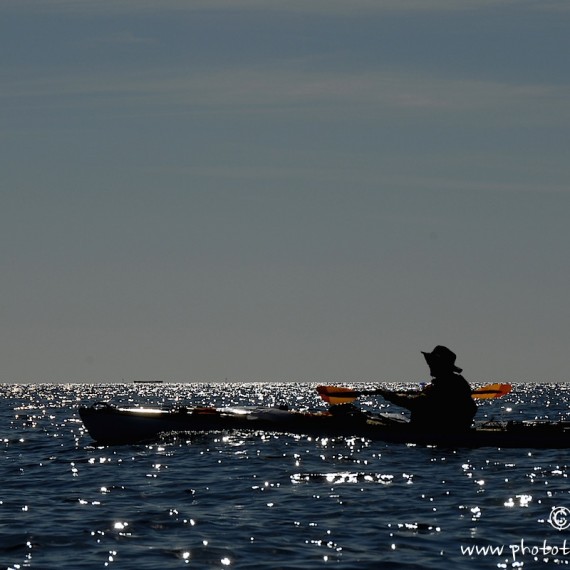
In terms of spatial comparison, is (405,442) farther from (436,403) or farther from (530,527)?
(530,527)

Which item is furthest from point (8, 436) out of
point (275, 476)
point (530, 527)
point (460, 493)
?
point (530, 527)

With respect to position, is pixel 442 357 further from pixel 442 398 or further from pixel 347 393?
pixel 347 393

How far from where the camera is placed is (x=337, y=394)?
3378 cm

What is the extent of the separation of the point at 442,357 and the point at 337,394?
530cm

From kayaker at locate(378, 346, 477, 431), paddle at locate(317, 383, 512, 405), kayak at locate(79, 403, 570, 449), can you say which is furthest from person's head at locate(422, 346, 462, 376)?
Result: paddle at locate(317, 383, 512, 405)

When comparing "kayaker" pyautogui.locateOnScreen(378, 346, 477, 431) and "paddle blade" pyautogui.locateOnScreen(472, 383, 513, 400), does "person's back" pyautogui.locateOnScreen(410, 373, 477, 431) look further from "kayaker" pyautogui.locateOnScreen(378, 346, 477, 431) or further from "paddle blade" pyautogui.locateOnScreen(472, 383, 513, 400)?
"paddle blade" pyautogui.locateOnScreen(472, 383, 513, 400)

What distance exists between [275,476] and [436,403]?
8390mm

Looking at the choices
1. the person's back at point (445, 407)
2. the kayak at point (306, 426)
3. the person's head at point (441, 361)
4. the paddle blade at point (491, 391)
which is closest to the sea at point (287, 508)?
the kayak at point (306, 426)

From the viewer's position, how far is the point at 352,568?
13.8 metres

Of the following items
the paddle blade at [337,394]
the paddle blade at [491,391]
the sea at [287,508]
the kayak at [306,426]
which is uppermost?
the paddle blade at [337,394]

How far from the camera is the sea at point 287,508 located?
14.5 m

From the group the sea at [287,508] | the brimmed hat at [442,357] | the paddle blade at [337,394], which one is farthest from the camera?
the paddle blade at [337,394]

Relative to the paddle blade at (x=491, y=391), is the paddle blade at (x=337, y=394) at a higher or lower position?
higher

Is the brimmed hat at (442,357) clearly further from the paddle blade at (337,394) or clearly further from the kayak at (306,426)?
the paddle blade at (337,394)
